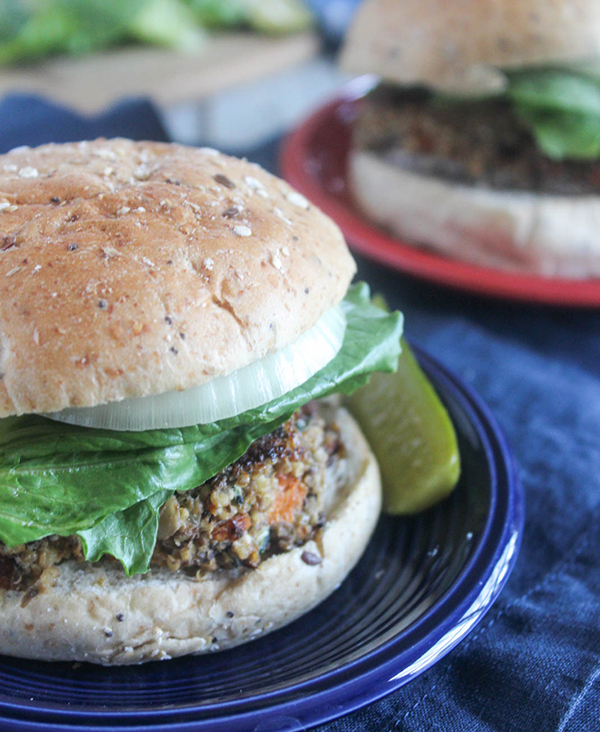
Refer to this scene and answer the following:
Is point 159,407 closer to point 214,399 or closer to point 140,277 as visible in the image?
point 214,399

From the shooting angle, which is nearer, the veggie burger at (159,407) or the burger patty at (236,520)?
the veggie burger at (159,407)

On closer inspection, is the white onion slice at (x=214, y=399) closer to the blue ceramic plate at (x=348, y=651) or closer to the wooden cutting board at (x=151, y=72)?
the blue ceramic plate at (x=348, y=651)

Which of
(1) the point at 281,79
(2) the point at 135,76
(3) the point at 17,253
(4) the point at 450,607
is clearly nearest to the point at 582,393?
(4) the point at 450,607

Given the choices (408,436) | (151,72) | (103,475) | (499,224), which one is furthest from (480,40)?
(103,475)

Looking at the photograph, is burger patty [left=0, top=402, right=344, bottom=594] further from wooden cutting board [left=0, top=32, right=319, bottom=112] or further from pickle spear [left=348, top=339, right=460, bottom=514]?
wooden cutting board [left=0, top=32, right=319, bottom=112]

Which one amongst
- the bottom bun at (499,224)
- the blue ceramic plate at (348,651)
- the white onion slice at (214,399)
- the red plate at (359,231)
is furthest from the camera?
the bottom bun at (499,224)

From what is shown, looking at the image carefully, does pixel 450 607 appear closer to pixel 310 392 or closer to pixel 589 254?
pixel 310 392

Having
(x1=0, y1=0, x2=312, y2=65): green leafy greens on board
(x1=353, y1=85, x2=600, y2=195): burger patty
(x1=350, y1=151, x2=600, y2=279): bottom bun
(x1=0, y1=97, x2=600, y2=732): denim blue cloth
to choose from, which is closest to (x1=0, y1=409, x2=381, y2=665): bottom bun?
(x1=0, y1=97, x2=600, y2=732): denim blue cloth

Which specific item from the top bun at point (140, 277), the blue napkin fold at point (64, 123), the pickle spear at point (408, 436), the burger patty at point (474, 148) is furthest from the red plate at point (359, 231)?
the top bun at point (140, 277)
